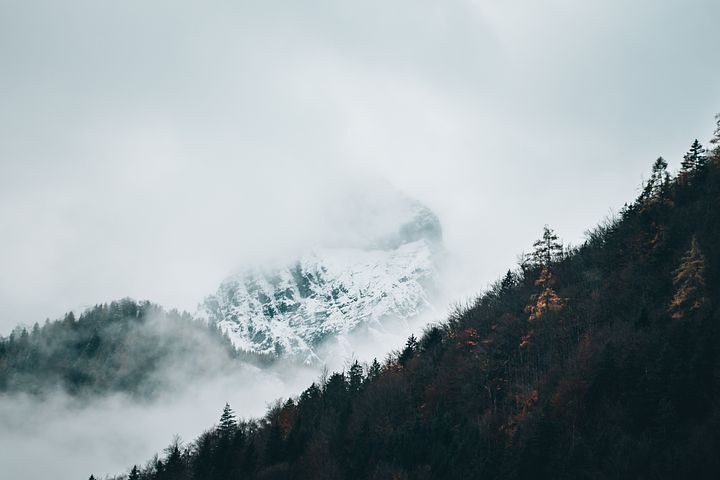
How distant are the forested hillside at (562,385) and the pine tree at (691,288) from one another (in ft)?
0.67

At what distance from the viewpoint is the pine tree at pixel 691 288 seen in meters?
62.7

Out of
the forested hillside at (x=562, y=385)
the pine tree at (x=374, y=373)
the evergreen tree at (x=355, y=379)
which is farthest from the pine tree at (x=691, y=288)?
the evergreen tree at (x=355, y=379)

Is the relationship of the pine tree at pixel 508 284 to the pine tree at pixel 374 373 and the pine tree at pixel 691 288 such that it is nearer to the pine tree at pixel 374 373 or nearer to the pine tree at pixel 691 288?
A: the pine tree at pixel 374 373

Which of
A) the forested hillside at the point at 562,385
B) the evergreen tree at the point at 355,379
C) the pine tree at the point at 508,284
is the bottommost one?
the forested hillside at the point at 562,385

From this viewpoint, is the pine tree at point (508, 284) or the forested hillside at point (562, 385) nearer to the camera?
the forested hillside at point (562, 385)

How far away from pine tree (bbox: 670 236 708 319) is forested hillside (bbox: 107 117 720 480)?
8.0 inches

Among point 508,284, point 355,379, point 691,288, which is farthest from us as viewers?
point 508,284

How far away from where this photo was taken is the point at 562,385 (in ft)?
213

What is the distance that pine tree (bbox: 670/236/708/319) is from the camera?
6272 centimetres

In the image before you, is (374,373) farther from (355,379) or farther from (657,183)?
(657,183)

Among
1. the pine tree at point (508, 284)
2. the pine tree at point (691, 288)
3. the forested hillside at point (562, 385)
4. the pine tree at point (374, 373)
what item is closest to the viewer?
the forested hillside at point (562, 385)

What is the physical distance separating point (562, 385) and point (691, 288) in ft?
61.4

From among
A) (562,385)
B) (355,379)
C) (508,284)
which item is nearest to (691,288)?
(562,385)

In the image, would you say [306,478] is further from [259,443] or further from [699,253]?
[699,253]
